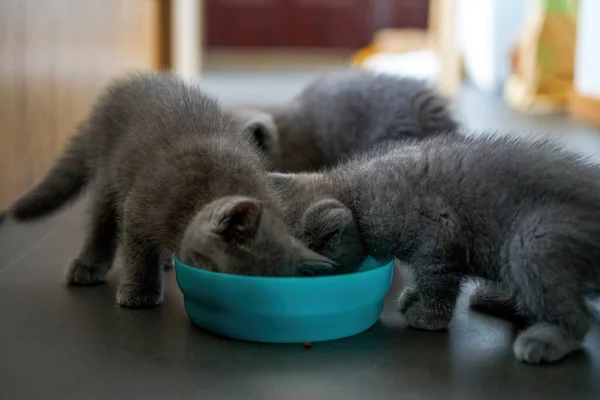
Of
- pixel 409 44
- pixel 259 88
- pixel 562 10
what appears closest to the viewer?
pixel 562 10

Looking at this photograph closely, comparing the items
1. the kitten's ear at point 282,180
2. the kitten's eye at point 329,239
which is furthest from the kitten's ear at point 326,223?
the kitten's ear at point 282,180

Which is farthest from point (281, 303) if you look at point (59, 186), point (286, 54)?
point (286, 54)

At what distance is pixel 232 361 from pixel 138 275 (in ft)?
1.29

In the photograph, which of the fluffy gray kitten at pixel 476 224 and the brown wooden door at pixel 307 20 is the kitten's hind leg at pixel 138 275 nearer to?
the fluffy gray kitten at pixel 476 224

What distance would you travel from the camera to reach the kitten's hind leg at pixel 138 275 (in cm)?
184

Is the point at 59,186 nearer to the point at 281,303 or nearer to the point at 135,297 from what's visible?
the point at 135,297

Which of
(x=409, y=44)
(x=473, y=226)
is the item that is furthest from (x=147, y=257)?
(x=409, y=44)

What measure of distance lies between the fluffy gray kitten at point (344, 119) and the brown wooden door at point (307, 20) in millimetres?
6186

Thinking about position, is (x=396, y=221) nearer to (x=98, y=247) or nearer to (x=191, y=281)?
(x=191, y=281)

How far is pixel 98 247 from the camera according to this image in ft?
6.75

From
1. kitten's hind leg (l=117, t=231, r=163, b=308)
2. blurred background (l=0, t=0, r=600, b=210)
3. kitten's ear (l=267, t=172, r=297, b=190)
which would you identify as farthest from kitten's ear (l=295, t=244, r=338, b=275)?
blurred background (l=0, t=0, r=600, b=210)

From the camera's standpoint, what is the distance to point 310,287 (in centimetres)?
159

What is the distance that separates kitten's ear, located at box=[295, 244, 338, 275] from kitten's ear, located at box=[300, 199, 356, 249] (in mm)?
74

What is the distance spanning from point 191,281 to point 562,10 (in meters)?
4.48
